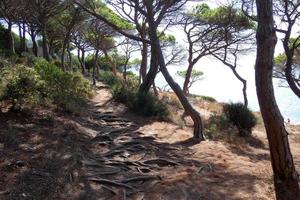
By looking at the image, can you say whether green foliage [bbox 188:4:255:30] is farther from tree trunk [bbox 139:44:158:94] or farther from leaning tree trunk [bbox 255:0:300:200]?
leaning tree trunk [bbox 255:0:300:200]

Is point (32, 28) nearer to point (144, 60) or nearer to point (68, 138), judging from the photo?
point (144, 60)

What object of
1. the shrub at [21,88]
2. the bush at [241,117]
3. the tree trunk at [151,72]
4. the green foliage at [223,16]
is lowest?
the bush at [241,117]

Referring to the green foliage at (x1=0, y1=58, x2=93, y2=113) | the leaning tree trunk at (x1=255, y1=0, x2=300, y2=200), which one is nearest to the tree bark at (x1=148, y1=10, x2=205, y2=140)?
the green foliage at (x1=0, y1=58, x2=93, y2=113)

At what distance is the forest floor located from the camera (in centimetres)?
602

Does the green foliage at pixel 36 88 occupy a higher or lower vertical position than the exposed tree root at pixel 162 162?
higher

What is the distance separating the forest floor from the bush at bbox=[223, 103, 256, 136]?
12.6ft

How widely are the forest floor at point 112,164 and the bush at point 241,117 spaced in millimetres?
3850

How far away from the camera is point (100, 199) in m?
5.90

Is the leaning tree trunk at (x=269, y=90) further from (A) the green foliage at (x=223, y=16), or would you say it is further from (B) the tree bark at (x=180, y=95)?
(A) the green foliage at (x=223, y=16)

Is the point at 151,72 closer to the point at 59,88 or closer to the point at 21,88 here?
the point at 59,88

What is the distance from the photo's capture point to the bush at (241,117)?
14.1 metres

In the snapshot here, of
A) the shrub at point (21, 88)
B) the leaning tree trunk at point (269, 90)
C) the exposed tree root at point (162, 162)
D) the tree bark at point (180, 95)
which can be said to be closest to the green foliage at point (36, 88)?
the shrub at point (21, 88)

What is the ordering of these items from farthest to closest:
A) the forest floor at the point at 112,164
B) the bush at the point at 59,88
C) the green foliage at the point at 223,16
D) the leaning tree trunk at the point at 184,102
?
1. the green foliage at the point at 223,16
2. the leaning tree trunk at the point at 184,102
3. the bush at the point at 59,88
4. the forest floor at the point at 112,164

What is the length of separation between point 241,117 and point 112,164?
25.4ft
